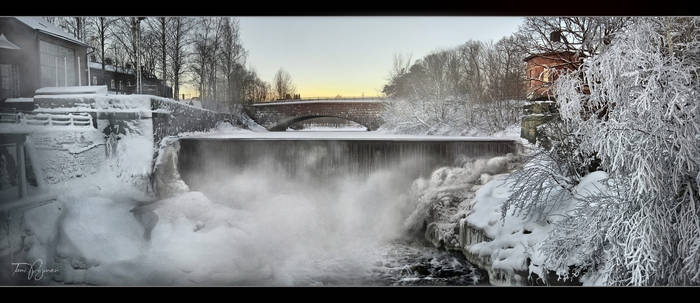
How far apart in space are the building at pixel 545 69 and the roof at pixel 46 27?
3029mm

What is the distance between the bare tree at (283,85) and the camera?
3.17 meters

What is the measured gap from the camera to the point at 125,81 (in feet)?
10.4

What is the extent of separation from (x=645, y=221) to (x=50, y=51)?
373 centimetres

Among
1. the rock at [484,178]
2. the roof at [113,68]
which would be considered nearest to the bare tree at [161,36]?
the roof at [113,68]

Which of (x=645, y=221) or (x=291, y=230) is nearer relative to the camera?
(x=645, y=221)

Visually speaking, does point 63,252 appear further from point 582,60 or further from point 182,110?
point 582,60

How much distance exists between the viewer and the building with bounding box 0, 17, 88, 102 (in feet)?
9.57

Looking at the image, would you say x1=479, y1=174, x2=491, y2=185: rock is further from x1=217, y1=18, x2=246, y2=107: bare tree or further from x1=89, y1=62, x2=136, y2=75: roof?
x1=89, y1=62, x2=136, y2=75: roof

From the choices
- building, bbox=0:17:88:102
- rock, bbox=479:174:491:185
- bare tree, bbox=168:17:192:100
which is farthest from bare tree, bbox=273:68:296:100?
rock, bbox=479:174:491:185

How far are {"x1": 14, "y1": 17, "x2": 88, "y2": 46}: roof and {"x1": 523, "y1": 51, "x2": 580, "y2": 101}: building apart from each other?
3.03 m

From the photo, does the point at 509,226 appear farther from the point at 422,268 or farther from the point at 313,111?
the point at 313,111

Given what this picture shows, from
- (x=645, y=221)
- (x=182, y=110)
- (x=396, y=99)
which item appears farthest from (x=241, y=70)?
(x=645, y=221)

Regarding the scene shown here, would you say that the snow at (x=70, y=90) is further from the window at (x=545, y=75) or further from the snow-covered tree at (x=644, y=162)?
the snow-covered tree at (x=644, y=162)

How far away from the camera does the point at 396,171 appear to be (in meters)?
3.39
